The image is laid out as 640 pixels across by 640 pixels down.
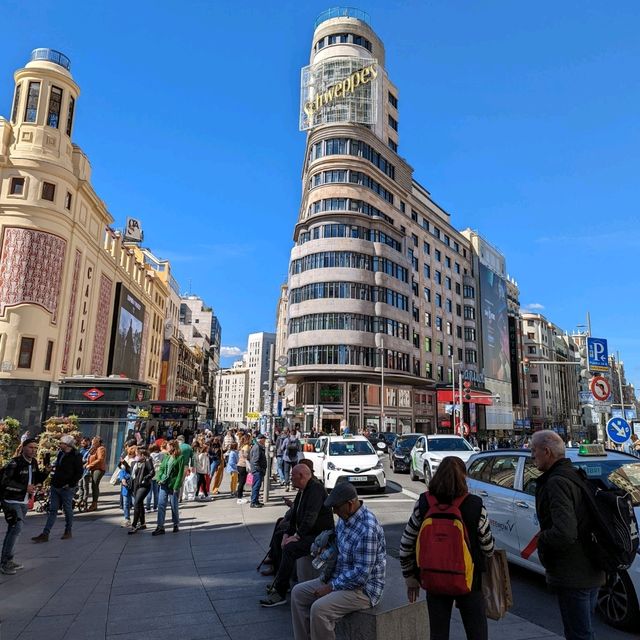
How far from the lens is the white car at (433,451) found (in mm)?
15891

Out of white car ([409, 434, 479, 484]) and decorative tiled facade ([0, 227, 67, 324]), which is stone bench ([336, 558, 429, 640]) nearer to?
white car ([409, 434, 479, 484])

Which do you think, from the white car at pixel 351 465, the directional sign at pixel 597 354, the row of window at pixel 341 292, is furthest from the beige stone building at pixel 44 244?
the directional sign at pixel 597 354

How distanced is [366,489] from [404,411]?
4180 centimetres

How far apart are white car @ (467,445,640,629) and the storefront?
1755 centimetres

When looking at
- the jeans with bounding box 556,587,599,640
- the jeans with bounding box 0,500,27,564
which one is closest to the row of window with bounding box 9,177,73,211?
the jeans with bounding box 0,500,27,564

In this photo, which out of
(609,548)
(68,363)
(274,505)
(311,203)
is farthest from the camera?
(311,203)

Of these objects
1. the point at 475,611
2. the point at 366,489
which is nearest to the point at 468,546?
the point at 475,611

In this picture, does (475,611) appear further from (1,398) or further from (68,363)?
(68,363)

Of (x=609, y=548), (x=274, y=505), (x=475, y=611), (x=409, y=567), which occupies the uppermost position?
(x=609, y=548)

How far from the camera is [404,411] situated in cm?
5594

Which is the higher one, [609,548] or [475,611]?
[609,548]

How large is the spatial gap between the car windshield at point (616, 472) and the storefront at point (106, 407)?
63.5ft

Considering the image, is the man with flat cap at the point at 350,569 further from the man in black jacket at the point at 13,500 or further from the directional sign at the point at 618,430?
the directional sign at the point at 618,430

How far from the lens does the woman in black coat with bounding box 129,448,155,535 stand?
1060 cm
